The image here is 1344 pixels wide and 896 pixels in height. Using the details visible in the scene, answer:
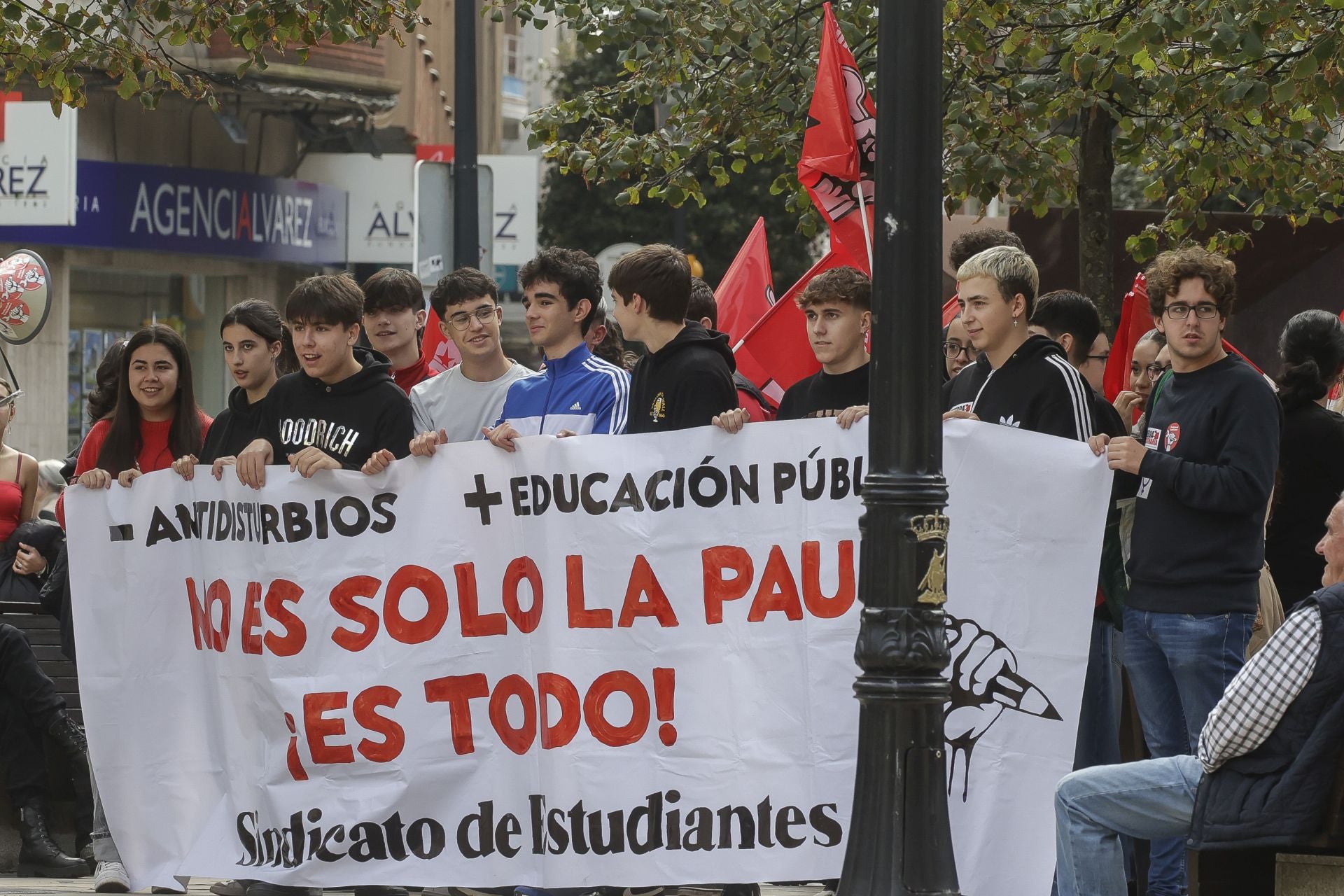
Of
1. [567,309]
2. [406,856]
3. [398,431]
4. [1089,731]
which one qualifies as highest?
[567,309]

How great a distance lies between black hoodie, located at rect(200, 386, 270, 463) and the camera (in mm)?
6922

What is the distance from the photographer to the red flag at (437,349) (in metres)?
9.81

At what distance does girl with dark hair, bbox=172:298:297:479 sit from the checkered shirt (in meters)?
3.51

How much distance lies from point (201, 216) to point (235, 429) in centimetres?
1788

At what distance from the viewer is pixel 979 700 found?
19.4ft

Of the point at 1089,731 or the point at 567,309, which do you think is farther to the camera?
the point at 567,309

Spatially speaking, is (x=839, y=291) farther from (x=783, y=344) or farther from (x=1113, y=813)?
(x=783, y=344)

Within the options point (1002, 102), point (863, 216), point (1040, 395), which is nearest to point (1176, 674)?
point (1040, 395)

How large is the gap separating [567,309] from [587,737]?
1.50 m

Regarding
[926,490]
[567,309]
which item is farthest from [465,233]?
[926,490]

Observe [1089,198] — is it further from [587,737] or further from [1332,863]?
[1332,863]

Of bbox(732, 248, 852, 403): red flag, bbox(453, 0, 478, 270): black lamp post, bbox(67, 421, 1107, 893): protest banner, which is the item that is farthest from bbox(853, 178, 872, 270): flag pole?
bbox(453, 0, 478, 270): black lamp post

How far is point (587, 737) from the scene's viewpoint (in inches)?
243

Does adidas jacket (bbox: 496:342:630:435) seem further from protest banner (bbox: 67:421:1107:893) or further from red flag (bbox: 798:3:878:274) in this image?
red flag (bbox: 798:3:878:274)
